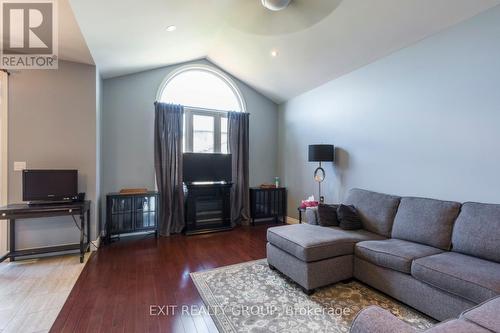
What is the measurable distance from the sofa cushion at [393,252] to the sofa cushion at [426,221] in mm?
92

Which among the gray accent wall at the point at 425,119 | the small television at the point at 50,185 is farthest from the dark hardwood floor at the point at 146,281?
the gray accent wall at the point at 425,119

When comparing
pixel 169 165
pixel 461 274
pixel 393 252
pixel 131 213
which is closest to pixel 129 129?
pixel 169 165

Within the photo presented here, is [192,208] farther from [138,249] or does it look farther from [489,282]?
[489,282]

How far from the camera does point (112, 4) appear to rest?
2.25 m

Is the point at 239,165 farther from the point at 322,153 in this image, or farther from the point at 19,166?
the point at 19,166

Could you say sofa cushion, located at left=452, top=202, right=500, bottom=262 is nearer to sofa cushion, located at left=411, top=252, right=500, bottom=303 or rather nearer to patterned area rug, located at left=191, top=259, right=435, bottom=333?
sofa cushion, located at left=411, top=252, right=500, bottom=303

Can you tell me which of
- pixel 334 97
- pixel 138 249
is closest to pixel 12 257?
pixel 138 249

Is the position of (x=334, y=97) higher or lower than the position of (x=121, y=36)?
lower

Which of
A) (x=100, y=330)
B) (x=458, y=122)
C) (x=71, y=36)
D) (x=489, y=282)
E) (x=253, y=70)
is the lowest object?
(x=100, y=330)

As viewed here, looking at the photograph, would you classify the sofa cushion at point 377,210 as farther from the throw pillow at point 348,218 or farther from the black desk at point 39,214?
the black desk at point 39,214

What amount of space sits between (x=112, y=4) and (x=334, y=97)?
128 inches

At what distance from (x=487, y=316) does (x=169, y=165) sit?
417 cm

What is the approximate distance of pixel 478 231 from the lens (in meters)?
2.07

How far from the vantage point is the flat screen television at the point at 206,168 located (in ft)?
14.4
